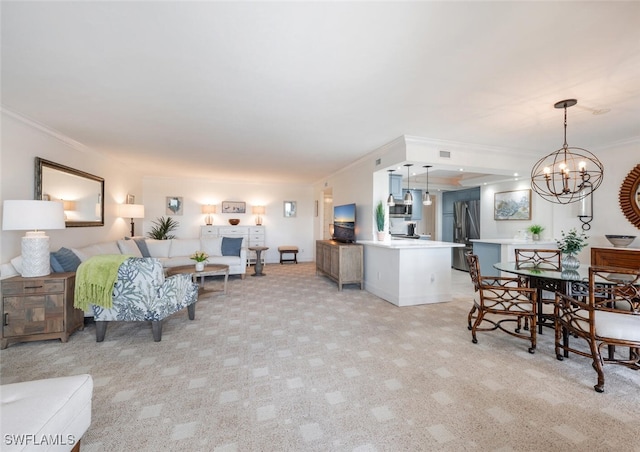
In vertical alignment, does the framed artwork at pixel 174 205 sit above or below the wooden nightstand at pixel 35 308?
above

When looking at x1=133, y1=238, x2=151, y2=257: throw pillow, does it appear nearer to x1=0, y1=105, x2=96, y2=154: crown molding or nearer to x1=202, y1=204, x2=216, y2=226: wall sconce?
x1=0, y1=105, x2=96, y2=154: crown molding

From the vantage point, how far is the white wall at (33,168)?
121 inches

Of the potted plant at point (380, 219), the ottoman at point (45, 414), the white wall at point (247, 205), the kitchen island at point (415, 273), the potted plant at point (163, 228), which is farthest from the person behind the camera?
the white wall at point (247, 205)

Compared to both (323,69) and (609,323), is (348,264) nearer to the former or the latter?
(609,323)

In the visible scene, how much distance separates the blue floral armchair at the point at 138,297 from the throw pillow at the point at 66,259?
90 centimetres

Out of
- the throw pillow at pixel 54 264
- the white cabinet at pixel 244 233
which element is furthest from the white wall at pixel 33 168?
the white cabinet at pixel 244 233

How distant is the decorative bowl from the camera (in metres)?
3.99

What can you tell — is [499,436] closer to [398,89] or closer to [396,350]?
[396,350]

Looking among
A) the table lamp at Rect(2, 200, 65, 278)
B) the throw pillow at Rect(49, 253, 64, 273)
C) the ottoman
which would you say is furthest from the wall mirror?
the ottoman

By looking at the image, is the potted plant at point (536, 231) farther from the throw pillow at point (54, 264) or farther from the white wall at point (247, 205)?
the throw pillow at point (54, 264)

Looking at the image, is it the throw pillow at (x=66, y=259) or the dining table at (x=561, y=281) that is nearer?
the dining table at (x=561, y=281)

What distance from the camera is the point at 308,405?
1871 millimetres

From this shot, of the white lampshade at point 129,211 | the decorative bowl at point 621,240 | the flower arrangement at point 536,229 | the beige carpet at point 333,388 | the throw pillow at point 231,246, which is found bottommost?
the beige carpet at point 333,388

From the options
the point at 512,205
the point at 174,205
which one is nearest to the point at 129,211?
the point at 174,205
